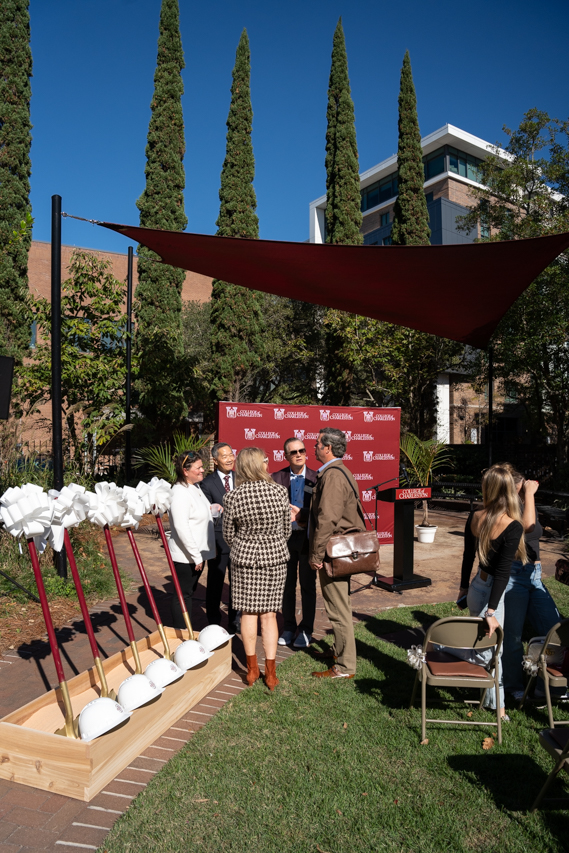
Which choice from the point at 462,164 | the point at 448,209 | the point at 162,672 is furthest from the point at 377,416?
the point at 462,164

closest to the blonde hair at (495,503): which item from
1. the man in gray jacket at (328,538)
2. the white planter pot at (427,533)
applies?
the man in gray jacket at (328,538)

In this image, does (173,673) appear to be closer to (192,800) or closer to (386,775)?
(192,800)

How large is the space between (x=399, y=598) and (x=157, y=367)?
8640mm

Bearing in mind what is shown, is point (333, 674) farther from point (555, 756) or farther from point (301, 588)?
point (555, 756)

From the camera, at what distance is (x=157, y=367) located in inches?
526

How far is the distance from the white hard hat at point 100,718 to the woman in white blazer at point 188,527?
1.58 metres

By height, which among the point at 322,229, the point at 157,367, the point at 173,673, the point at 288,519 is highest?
the point at 322,229

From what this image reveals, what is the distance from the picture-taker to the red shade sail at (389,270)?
188 inches

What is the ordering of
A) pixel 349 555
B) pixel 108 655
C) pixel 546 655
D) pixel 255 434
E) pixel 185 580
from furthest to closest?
pixel 255 434 < pixel 108 655 < pixel 185 580 < pixel 349 555 < pixel 546 655

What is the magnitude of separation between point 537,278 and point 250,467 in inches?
395

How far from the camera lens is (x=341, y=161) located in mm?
19391

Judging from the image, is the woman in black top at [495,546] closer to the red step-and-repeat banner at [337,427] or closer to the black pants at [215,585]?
the black pants at [215,585]

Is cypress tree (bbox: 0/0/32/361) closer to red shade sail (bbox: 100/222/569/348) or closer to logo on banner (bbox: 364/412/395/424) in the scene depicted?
logo on banner (bbox: 364/412/395/424)

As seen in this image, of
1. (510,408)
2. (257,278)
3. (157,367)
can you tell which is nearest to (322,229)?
(510,408)
